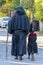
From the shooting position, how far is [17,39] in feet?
42.0

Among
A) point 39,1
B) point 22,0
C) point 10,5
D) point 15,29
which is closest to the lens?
point 15,29

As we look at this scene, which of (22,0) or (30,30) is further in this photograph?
(22,0)

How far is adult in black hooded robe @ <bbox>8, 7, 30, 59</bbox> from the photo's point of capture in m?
12.7

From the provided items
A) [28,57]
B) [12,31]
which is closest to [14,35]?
[12,31]

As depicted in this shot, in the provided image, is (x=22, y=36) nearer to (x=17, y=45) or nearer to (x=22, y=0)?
(x=17, y=45)

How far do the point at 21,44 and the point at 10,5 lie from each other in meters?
56.6

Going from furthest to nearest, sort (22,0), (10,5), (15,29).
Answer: (10,5)
(22,0)
(15,29)

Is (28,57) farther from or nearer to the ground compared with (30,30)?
nearer to the ground

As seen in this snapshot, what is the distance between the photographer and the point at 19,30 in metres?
12.8

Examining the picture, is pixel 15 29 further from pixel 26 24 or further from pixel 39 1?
pixel 39 1

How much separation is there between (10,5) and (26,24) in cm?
5663

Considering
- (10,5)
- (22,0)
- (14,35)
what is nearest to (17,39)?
(14,35)

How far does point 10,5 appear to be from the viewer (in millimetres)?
69062

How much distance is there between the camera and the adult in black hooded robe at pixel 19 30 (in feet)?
41.6
